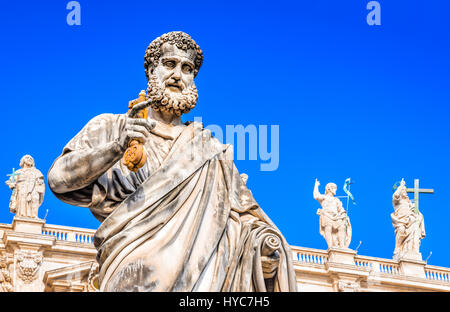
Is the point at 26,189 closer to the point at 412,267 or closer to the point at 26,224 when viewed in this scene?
the point at 26,224

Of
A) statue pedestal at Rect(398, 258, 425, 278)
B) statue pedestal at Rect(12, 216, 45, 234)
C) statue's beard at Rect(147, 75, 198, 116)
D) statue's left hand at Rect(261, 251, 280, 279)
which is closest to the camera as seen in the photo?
statue's left hand at Rect(261, 251, 280, 279)

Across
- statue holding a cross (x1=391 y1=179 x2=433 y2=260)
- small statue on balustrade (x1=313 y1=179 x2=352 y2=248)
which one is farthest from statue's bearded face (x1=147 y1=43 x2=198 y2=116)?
statue holding a cross (x1=391 y1=179 x2=433 y2=260)

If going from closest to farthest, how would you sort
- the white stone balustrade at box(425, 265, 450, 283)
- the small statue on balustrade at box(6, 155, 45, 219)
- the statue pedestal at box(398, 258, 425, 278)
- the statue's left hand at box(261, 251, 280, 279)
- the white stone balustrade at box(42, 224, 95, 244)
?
the statue's left hand at box(261, 251, 280, 279) → the small statue on balustrade at box(6, 155, 45, 219) → the white stone balustrade at box(42, 224, 95, 244) → the statue pedestal at box(398, 258, 425, 278) → the white stone balustrade at box(425, 265, 450, 283)

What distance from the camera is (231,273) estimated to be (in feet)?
→ 18.5

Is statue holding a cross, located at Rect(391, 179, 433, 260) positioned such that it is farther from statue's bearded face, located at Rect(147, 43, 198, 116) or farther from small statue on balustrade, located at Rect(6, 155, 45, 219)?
statue's bearded face, located at Rect(147, 43, 198, 116)

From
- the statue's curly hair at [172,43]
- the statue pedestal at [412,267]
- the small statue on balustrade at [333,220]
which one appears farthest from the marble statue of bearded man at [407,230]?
the statue's curly hair at [172,43]

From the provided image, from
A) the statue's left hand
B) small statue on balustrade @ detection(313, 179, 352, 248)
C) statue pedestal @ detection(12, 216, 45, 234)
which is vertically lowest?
the statue's left hand

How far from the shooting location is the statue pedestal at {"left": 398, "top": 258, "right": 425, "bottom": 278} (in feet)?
116

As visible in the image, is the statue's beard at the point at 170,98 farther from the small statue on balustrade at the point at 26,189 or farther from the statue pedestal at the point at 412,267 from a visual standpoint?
the statue pedestal at the point at 412,267

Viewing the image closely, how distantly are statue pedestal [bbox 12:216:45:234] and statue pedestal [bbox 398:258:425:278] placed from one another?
1165cm

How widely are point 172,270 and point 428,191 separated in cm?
3332

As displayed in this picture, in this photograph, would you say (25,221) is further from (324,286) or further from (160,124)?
(160,124)
